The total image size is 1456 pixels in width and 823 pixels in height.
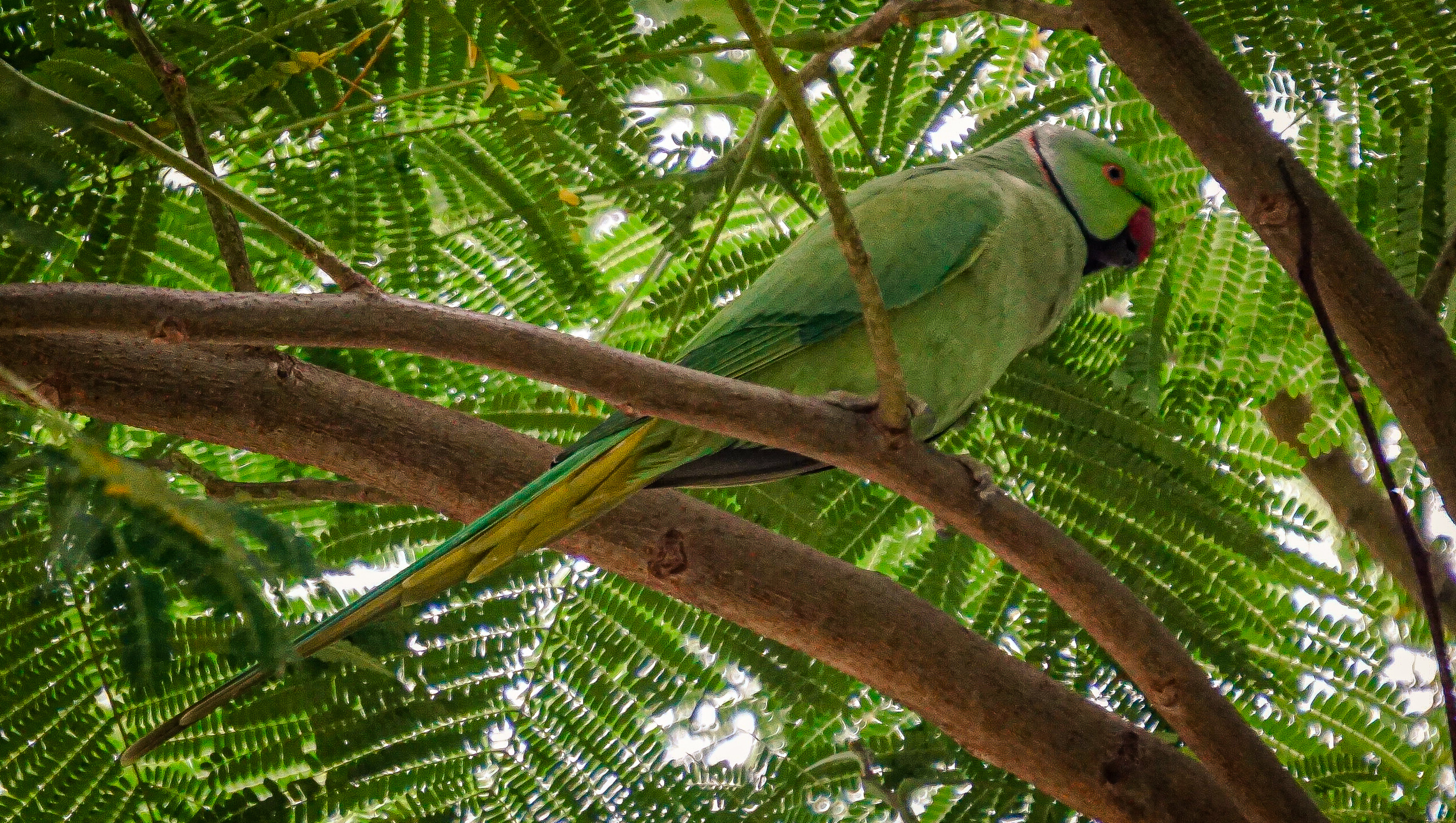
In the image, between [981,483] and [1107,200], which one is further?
[1107,200]

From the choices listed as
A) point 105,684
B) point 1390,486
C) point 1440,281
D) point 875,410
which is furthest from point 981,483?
point 105,684

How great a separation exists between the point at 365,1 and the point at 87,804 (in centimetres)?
166

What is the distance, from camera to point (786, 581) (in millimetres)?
2195

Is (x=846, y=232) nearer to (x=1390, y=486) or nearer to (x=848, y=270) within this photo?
(x=848, y=270)

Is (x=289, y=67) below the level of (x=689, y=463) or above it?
above

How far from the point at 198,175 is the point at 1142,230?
1968 millimetres

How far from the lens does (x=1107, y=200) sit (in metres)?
2.66

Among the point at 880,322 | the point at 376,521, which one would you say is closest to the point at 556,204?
the point at 376,521

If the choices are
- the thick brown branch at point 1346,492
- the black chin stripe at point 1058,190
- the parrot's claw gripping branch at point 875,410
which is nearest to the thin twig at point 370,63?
the parrot's claw gripping branch at point 875,410

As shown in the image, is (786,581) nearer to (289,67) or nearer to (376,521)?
(376,521)

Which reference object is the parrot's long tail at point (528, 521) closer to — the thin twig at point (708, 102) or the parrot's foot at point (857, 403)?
the parrot's foot at point (857, 403)

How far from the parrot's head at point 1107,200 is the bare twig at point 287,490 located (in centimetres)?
162

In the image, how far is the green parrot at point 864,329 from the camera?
2.02 m

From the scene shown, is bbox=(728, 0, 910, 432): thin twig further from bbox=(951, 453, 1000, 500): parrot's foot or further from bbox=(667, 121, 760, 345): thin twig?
bbox=(667, 121, 760, 345): thin twig
